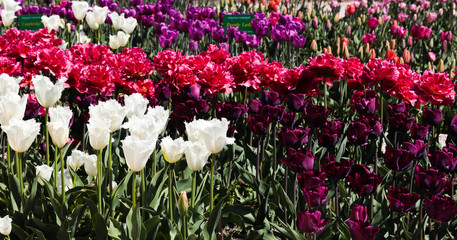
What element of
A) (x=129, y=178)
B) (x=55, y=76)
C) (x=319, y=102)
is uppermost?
(x=55, y=76)

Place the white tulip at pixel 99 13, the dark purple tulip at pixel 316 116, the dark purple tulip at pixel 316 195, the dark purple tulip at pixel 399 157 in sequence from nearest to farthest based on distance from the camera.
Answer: the dark purple tulip at pixel 316 195 → the dark purple tulip at pixel 399 157 → the dark purple tulip at pixel 316 116 → the white tulip at pixel 99 13

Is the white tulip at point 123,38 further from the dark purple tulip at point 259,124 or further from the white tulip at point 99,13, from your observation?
the dark purple tulip at point 259,124

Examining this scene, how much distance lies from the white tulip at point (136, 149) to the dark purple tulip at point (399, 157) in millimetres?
832

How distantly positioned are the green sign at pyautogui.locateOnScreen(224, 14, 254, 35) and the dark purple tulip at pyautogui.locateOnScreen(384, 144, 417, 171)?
9.67 feet

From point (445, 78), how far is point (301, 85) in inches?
26.4

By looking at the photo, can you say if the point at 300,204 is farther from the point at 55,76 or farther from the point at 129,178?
the point at 55,76

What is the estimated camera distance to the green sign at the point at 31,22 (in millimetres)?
4766

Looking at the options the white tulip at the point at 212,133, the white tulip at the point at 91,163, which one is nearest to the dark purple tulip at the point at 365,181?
the white tulip at the point at 212,133

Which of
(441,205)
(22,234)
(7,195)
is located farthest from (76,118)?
(441,205)

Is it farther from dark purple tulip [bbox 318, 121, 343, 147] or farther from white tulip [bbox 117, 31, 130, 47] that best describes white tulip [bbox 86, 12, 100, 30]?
dark purple tulip [bbox 318, 121, 343, 147]

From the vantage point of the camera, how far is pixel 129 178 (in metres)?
2.18

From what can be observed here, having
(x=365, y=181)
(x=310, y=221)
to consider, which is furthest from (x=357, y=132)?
(x=310, y=221)

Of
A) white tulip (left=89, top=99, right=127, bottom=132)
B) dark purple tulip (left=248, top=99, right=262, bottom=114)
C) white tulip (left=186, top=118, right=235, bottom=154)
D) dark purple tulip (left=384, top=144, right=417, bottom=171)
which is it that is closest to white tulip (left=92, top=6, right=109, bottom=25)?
dark purple tulip (left=248, top=99, right=262, bottom=114)

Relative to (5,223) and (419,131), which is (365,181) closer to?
(419,131)
